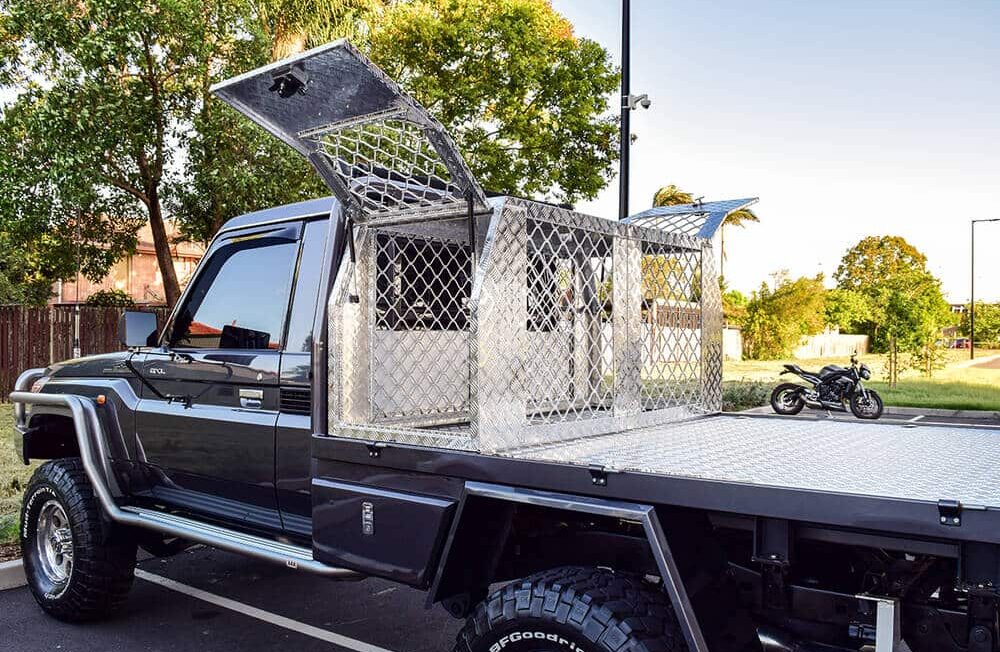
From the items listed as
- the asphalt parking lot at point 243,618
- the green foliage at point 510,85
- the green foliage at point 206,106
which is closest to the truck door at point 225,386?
the asphalt parking lot at point 243,618

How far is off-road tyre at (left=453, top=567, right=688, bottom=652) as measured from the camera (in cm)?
257

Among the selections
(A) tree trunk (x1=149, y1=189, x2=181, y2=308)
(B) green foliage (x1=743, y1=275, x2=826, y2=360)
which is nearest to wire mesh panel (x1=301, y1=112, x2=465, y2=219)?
(A) tree trunk (x1=149, y1=189, x2=181, y2=308)

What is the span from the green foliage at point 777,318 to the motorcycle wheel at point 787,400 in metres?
26.2

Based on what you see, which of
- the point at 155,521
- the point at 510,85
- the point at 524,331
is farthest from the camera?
the point at 510,85

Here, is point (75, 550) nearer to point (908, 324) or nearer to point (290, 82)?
point (290, 82)

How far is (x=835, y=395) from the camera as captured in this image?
1450 cm

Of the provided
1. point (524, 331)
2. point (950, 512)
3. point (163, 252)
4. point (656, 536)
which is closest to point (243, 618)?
point (524, 331)

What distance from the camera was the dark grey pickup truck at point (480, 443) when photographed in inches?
101

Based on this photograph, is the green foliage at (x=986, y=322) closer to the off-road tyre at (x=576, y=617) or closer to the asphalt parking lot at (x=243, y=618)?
the asphalt parking lot at (x=243, y=618)

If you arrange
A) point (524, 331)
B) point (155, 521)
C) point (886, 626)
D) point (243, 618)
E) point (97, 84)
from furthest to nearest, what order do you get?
point (97, 84) → point (243, 618) → point (155, 521) → point (524, 331) → point (886, 626)

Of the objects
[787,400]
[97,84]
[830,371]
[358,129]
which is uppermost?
[97,84]

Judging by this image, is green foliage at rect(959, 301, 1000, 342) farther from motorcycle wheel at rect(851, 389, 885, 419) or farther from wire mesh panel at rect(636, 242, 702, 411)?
wire mesh panel at rect(636, 242, 702, 411)

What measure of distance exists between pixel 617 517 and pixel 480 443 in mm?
627

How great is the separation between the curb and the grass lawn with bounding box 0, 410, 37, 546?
48 cm
